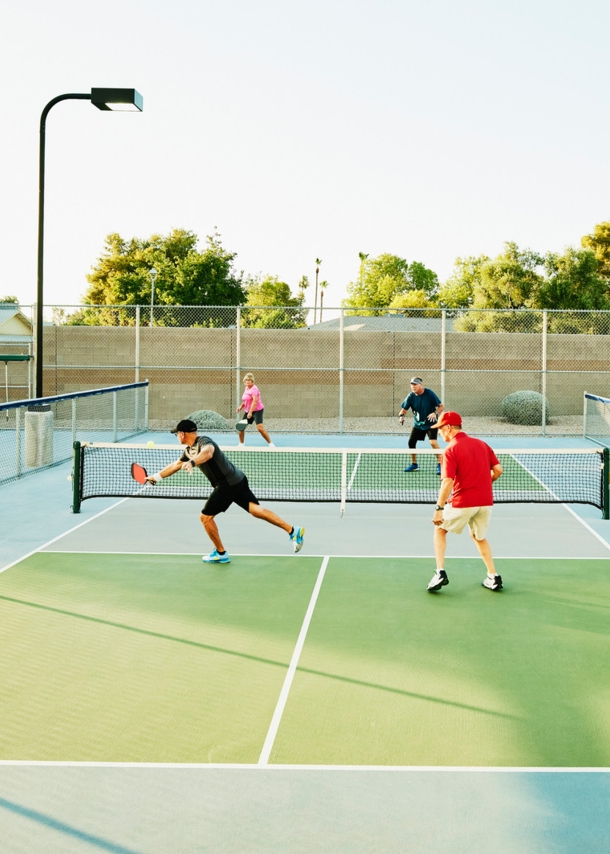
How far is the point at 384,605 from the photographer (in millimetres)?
7848

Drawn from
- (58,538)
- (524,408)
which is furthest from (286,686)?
(524,408)

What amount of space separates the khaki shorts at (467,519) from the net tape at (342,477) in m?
3.44

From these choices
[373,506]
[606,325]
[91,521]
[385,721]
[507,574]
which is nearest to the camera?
[385,721]

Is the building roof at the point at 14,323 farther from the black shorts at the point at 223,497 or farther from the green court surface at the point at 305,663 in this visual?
the green court surface at the point at 305,663

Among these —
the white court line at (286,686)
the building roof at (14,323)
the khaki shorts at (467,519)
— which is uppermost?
the building roof at (14,323)

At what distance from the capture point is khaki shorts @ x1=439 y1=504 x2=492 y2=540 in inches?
310

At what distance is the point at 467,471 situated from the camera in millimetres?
7832

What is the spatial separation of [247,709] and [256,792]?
1083mm

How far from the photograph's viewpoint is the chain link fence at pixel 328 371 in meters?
25.5

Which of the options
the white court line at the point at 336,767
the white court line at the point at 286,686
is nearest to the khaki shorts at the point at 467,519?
the white court line at the point at 286,686

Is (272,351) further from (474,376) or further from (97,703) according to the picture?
(97,703)

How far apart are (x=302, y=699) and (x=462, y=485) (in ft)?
9.37

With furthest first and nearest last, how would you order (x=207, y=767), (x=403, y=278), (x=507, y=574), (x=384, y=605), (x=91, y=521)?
(x=403, y=278) → (x=91, y=521) → (x=507, y=574) → (x=384, y=605) → (x=207, y=767)

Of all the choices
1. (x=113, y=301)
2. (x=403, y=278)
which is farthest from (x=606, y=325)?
(x=403, y=278)
